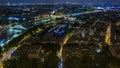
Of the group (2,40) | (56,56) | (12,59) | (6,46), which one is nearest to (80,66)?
(56,56)

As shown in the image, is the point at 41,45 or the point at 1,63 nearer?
the point at 1,63

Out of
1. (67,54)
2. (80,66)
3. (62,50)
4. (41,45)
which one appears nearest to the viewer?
(80,66)

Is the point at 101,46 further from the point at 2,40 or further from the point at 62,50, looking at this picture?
the point at 2,40

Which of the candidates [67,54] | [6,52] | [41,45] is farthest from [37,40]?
[67,54]

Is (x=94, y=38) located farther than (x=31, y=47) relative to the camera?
Yes

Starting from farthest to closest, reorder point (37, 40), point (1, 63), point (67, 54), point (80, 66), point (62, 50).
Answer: point (37, 40) → point (62, 50) → point (67, 54) → point (1, 63) → point (80, 66)

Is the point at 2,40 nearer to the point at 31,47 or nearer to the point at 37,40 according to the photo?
the point at 37,40

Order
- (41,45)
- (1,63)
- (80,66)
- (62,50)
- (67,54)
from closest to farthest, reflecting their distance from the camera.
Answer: (80,66), (1,63), (67,54), (62,50), (41,45)

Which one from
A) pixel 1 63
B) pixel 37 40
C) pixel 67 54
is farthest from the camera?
pixel 37 40

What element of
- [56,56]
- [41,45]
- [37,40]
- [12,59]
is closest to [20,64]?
[12,59]
